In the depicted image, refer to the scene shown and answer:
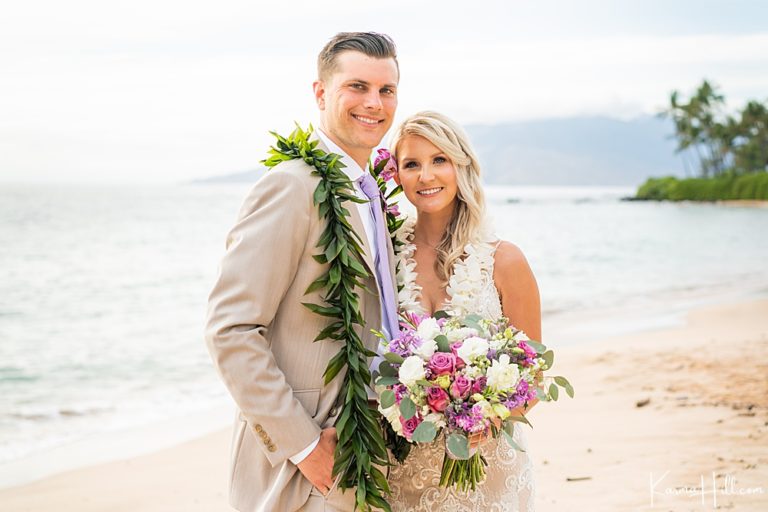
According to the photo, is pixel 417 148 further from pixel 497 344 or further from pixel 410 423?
pixel 410 423

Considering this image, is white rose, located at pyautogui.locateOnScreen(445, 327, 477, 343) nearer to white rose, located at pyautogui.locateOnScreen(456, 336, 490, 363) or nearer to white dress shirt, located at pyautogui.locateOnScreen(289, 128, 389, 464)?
white rose, located at pyautogui.locateOnScreen(456, 336, 490, 363)

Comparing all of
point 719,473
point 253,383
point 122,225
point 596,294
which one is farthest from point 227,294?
point 122,225

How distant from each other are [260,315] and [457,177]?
1.45 metres

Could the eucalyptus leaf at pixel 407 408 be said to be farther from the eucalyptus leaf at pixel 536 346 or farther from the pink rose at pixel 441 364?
the eucalyptus leaf at pixel 536 346

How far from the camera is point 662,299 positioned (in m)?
18.9

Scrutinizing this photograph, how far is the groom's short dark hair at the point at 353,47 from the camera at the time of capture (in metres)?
3.05

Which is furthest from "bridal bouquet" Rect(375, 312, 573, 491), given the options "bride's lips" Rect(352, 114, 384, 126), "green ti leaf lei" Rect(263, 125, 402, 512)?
"bride's lips" Rect(352, 114, 384, 126)

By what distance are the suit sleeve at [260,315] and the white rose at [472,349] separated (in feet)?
1.96

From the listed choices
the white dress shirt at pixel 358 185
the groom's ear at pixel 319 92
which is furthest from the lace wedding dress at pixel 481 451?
the groom's ear at pixel 319 92

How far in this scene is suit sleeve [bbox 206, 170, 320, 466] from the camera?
2680mm

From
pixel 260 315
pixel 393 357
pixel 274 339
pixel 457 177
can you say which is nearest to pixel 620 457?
pixel 457 177

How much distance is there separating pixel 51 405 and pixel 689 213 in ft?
195

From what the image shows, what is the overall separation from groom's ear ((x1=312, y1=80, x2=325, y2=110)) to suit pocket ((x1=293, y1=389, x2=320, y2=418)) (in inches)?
45.4

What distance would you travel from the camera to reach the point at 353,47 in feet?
Answer: 10.00
